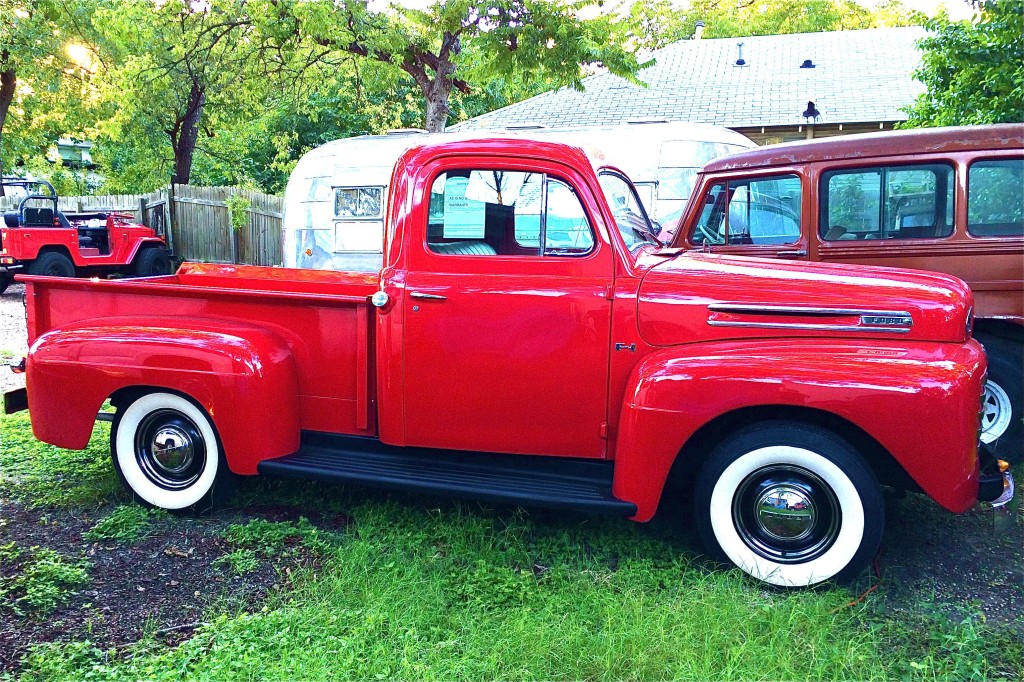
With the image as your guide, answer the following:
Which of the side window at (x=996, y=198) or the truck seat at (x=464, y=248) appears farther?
the side window at (x=996, y=198)

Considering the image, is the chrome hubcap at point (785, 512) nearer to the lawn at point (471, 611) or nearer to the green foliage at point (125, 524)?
the lawn at point (471, 611)

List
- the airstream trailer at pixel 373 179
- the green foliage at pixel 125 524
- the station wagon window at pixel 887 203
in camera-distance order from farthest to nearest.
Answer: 1. the airstream trailer at pixel 373 179
2. the station wagon window at pixel 887 203
3. the green foliage at pixel 125 524

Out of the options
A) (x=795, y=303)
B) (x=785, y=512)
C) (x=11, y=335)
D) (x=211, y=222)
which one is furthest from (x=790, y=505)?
(x=211, y=222)

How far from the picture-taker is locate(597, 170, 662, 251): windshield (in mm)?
4133

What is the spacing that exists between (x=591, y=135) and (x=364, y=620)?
325 inches

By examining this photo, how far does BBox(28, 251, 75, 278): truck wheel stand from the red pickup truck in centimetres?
1013

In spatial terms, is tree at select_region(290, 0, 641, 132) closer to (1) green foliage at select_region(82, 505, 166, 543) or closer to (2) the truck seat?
(2) the truck seat

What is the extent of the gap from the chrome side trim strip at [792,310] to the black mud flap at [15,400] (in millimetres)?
3945

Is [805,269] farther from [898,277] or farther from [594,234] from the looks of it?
[594,234]

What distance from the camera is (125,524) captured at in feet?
14.4

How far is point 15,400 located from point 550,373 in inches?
127

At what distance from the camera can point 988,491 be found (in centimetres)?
365

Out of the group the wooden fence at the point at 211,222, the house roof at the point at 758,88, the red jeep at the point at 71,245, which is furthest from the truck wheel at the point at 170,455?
the wooden fence at the point at 211,222

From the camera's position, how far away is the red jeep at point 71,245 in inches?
531
